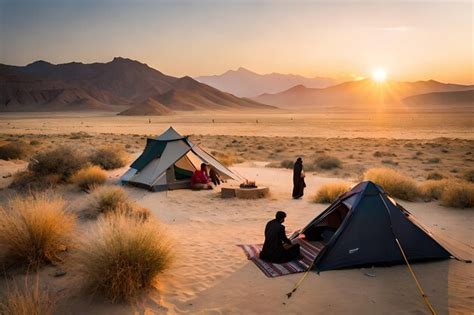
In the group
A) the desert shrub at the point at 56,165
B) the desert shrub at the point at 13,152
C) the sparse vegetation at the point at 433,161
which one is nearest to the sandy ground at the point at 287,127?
the sparse vegetation at the point at 433,161

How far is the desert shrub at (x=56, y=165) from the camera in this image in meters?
15.6

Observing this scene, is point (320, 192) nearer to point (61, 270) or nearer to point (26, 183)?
point (61, 270)

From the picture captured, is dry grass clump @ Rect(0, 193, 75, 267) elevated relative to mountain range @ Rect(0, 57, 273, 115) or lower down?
lower down

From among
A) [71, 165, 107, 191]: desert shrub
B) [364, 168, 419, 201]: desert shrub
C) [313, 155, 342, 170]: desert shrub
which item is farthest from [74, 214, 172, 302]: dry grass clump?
[313, 155, 342, 170]: desert shrub

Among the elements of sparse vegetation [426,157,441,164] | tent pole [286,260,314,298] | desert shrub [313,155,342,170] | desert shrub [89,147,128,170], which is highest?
desert shrub [89,147,128,170]

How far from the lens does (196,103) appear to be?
158125 mm

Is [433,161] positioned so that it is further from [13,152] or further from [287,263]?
[13,152]

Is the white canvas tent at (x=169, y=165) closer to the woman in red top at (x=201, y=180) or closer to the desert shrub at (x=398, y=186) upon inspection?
the woman in red top at (x=201, y=180)

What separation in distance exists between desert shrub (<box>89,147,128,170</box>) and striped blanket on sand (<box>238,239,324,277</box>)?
12441mm

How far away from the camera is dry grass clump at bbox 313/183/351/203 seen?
13.1 meters

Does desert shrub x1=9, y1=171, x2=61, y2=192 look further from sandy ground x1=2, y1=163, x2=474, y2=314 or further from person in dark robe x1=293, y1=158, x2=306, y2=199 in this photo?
person in dark robe x1=293, y1=158, x2=306, y2=199

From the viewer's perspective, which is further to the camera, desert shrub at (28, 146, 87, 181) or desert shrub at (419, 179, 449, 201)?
desert shrub at (28, 146, 87, 181)

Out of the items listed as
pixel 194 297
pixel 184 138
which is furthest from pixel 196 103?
pixel 194 297

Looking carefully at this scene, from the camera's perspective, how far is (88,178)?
1477 centimetres
